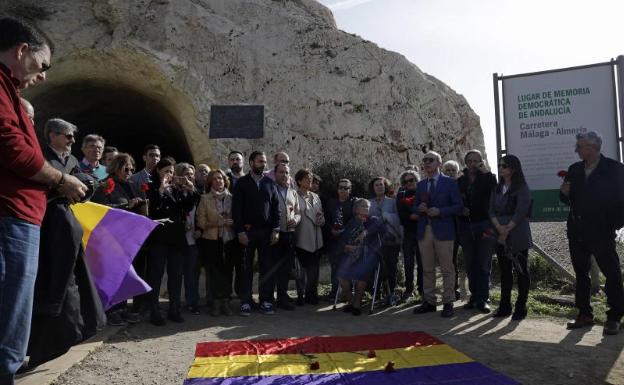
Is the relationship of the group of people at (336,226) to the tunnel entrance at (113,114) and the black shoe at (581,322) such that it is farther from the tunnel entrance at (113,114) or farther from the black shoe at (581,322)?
the tunnel entrance at (113,114)

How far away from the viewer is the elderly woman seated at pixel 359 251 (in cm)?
629

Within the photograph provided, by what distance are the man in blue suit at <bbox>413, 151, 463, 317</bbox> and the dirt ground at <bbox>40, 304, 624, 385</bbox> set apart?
293 millimetres

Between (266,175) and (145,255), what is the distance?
1856 mm

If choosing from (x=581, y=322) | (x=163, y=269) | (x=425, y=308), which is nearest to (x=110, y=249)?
(x=163, y=269)

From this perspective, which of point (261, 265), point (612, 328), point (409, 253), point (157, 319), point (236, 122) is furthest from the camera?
point (236, 122)

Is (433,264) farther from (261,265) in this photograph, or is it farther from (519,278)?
(261,265)

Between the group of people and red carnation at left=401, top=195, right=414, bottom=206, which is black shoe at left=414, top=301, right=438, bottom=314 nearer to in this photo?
the group of people

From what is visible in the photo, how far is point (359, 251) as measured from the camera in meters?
6.34

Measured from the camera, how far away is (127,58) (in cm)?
895

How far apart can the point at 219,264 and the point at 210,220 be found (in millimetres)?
562

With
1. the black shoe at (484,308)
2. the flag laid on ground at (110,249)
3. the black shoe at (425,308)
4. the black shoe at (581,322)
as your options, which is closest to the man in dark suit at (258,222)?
the black shoe at (425,308)

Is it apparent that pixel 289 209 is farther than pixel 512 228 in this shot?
Yes

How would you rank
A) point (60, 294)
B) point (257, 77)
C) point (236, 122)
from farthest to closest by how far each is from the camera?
point (257, 77) → point (236, 122) → point (60, 294)

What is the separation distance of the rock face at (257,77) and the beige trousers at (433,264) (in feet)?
12.0
